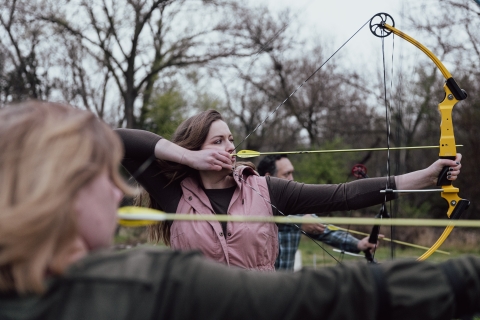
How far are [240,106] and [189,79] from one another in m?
3.89

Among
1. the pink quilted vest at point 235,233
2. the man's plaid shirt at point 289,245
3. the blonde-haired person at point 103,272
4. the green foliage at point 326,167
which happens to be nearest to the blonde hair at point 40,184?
the blonde-haired person at point 103,272

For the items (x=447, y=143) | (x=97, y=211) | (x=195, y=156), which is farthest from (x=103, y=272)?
(x=447, y=143)

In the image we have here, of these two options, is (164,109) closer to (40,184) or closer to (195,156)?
(195,156)

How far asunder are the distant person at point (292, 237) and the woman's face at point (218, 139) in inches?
53.4

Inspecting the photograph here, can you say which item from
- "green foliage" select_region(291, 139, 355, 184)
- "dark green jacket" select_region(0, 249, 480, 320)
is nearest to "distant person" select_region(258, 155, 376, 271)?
"dark green jacket" select_region(0, 249, 480, 320)

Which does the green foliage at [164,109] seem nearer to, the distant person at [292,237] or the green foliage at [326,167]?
the green foliage at [326,167]

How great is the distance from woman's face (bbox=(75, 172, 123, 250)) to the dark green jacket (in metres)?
0.04

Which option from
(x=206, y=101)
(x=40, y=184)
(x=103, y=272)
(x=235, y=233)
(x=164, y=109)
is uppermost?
(x=206, y=101)

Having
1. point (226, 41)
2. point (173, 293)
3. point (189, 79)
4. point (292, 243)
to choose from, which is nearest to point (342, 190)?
point (173, 293)

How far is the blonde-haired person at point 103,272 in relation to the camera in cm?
81

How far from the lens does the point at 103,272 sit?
832 millimetres

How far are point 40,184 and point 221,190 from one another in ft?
4.23

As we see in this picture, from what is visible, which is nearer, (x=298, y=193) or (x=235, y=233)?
(x=235, y=233)

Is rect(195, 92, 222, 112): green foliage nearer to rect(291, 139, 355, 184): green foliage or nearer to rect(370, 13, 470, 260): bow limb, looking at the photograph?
rect(291, 139, 355, 184): green foliage
